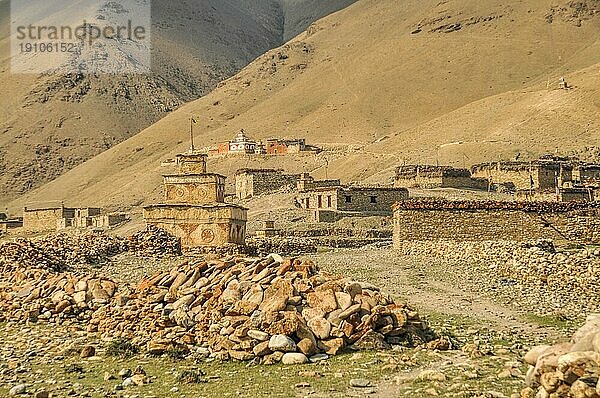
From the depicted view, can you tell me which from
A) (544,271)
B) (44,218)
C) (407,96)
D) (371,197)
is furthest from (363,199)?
(407,96)

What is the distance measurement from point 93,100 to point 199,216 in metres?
103

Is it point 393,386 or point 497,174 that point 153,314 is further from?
point 497,174

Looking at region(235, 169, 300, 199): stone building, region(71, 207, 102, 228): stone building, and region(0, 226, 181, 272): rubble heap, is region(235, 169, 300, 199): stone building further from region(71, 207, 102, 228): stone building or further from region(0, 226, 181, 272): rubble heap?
region(0, 226, 181, 272): rubble heap

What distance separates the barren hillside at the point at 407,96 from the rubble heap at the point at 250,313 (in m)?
34.3

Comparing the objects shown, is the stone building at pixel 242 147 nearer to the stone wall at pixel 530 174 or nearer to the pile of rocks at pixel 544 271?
the stone wall at pixel 530 174

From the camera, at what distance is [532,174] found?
4047 cm

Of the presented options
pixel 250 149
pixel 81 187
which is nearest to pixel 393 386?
pixel 250 149

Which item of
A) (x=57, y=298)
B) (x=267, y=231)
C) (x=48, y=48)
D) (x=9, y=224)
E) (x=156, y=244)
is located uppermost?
(x=48, y=48)

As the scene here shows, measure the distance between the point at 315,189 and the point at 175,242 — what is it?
57.9 ft

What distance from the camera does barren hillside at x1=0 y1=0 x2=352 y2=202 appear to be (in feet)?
339

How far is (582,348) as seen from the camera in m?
7.36

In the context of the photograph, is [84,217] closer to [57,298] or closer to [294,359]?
[57,298]

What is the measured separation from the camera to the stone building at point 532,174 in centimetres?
4006

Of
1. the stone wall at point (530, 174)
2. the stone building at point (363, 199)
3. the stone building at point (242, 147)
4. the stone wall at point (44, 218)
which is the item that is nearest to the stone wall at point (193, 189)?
the stone building at point (363, 199)
